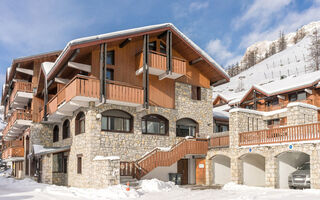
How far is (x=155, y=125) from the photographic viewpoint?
22.9m

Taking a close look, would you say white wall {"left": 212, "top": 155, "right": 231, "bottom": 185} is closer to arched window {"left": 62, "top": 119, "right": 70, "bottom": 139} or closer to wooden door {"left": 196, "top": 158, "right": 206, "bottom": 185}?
wooden door {"left": 196, "top": 158, "right": 206, "bottom": 185}

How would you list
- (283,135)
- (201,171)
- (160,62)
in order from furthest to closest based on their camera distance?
(201,171)
(160,62)
(283,135)

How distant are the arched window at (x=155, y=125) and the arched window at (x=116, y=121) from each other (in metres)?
1.13

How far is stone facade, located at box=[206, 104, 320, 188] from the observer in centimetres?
1607

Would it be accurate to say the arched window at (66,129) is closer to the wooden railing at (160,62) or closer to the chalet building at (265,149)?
the wooden railing at (160,62)

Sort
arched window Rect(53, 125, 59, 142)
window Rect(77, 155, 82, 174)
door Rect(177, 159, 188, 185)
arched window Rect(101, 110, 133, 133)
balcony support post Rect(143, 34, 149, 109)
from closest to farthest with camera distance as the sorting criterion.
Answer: arched window Rect(101, 110, 133, 133), balcony support post Rect(143, 34, 149, 109), window Rect(77, 155, 82, 174), door Rect(177, 159, 188, 185), arched window Rect(53, 125, 59, 142)

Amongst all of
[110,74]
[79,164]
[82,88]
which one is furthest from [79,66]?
[79,164]

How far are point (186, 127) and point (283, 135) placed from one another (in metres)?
8.25

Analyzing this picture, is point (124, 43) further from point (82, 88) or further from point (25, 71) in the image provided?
point (25, 71)

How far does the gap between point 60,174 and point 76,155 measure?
3.37 meters

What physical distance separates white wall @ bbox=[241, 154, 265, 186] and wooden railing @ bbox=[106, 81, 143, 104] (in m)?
7.45

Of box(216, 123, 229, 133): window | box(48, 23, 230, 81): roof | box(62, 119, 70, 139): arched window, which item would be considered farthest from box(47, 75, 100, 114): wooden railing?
box(216, 123, 229, 133): window

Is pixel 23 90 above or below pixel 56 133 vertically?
above

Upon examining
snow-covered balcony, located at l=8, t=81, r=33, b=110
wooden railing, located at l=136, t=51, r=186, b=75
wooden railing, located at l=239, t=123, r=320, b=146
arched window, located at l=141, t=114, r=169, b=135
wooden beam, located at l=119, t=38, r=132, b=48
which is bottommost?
wooden railing, located at l=239, t=123, r=320, b=146
